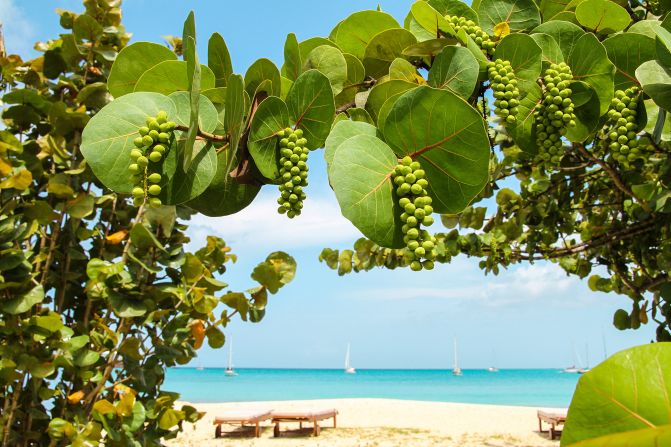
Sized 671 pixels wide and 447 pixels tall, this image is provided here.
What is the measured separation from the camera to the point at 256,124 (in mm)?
715

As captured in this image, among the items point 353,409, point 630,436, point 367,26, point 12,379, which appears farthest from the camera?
point 353,409

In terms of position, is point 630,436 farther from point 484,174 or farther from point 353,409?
point 353,409

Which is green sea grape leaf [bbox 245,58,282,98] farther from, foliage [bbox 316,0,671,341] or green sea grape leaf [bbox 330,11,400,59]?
green sea grape leaf [bbox 330,11,400,59]

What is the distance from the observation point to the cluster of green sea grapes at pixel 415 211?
569 mm

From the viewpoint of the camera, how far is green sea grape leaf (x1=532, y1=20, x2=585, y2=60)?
95 cm

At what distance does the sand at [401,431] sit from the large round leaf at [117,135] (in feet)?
35.0

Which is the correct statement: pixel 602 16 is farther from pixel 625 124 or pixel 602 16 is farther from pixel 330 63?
pixel 330 63

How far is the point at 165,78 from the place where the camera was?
77 cm

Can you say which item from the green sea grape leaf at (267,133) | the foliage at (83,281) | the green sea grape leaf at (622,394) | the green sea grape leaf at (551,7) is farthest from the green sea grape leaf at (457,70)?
the foliage at (83,281)

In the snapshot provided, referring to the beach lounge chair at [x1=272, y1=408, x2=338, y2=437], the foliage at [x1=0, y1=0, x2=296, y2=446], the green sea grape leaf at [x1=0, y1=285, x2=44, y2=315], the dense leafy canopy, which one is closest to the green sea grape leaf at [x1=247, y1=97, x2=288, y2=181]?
the dense leafy canopy

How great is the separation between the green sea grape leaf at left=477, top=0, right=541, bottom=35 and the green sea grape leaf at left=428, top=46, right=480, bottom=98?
1.11 ft

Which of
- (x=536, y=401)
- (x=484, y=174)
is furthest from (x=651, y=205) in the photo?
(x=536, y=401)

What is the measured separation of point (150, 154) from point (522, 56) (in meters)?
0.60

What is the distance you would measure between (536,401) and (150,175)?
4155 centimetres
